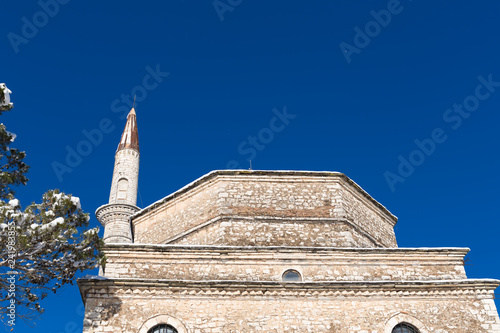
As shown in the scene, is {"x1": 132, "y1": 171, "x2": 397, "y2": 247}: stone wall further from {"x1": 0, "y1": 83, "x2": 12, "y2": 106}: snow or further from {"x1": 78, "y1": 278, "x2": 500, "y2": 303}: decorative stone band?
{"x1": 0, "y1": 83, "x2": 12, "y2": 106}: snow

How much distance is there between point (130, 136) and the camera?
2289cm

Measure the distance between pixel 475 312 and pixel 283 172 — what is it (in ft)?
19.1

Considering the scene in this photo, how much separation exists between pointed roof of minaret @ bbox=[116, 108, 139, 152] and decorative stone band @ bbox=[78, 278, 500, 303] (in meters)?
13.4

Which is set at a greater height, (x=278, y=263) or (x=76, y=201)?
(x=76, y=201)

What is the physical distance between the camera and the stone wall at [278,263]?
1018cm

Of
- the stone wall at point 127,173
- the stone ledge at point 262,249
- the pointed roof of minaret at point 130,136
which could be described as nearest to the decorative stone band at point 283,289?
the stone ledge at point 262,249

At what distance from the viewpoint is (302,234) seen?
464 inches

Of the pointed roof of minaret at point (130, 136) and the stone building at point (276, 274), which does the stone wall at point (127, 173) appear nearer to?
the pointed roof of minaret at point (130, 136)

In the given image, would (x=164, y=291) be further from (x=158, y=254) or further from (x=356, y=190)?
(x=356, y=190)

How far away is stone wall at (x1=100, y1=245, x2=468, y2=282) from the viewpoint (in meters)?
10.2

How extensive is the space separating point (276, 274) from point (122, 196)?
11701 mm

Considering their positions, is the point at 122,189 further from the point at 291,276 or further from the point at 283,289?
the point at 283,289

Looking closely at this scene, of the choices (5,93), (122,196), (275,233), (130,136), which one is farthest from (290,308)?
(130,136)

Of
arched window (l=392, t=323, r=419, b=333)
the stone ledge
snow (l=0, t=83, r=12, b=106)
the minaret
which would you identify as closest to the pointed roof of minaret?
the minaret
